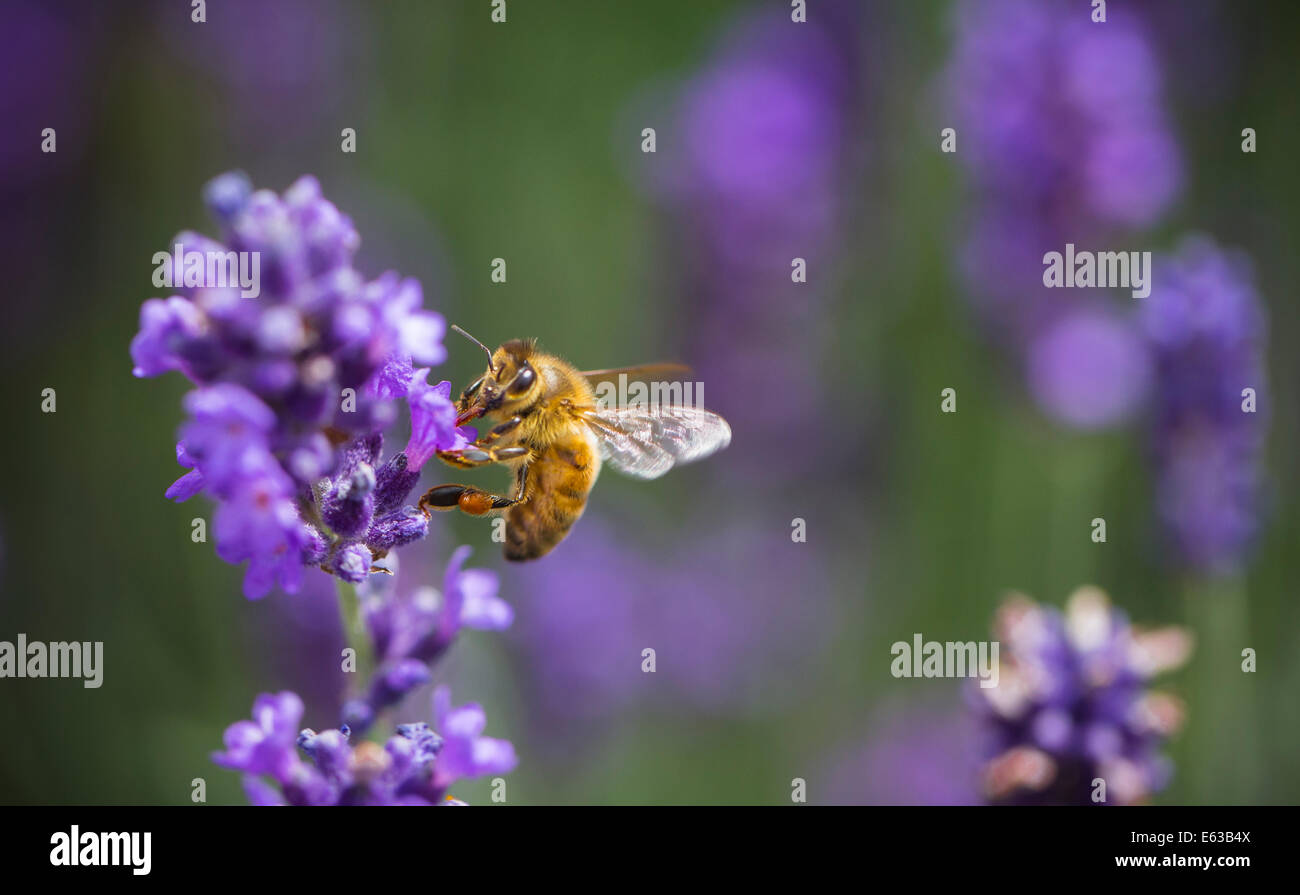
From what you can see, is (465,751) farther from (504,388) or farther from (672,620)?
(672,620)

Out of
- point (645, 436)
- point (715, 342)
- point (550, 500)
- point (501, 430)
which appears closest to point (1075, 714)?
point (645, 436)

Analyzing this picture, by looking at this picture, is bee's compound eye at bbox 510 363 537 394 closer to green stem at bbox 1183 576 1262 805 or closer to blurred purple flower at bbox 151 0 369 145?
green stem at bbox 1183 576 1262 805

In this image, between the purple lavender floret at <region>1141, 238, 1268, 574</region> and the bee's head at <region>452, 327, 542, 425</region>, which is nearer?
the bee's head at <region>452, 327, 542, 425</region>

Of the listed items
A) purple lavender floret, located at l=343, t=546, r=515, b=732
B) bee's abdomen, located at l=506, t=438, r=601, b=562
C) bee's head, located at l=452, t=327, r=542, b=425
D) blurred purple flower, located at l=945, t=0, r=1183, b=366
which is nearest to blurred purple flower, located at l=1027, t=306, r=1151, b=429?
blurred purple flower, located at l=945, t=0, r=1183, b=366

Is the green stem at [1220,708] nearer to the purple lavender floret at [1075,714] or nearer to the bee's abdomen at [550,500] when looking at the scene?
the purple lavender floret at [1075,714]

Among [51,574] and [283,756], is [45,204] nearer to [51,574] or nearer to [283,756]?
[51,574]

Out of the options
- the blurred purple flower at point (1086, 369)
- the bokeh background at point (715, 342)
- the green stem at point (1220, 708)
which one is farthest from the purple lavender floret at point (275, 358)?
the blurred purple flower at point (1086, 369)
